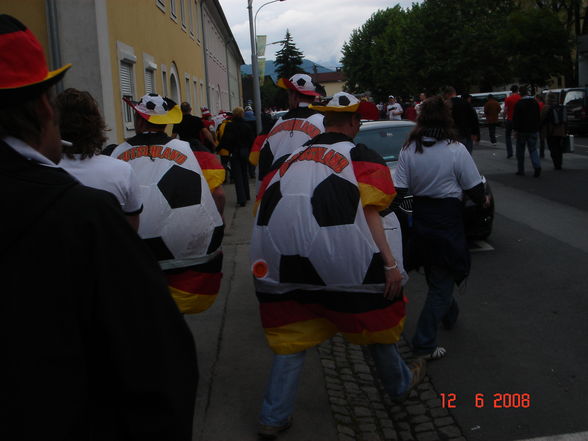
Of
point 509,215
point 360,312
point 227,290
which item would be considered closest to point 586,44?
point 509,215

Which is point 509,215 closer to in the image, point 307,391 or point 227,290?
point 227,290

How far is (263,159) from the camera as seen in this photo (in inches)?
211

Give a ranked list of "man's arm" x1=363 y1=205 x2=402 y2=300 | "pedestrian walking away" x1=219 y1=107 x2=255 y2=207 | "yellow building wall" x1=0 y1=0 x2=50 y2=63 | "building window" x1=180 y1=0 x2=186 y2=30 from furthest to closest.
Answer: "building window" x1=180 y1=0 x2=186 y2=30, "pedestrian walking away" x1=219 y1=107 x2=255 y2=207, "yellow building wall" x1=0 y1=0 x2=50 y2=63, "man's arm" x1=363 y1=205 x2=402 y2=300

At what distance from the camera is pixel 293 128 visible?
17.4 feet

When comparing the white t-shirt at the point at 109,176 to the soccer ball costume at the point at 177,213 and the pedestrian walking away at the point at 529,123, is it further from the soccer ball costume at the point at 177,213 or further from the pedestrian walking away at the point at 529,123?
the pedestrian walking away at the point at 529,123

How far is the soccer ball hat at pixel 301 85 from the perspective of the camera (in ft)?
18.0

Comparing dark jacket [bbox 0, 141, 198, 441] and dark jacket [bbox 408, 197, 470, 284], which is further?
dark jacket [bbox 408, 197, 470, 284]

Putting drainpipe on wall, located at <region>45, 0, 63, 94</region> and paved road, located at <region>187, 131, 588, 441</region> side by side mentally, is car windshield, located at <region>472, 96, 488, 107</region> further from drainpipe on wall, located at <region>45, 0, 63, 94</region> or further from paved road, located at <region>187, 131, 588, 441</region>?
paved road, located at <region>187, 131, 588, 441</region>

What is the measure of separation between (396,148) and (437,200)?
4.51 m

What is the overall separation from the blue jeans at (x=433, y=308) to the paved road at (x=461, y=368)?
0.18 meters

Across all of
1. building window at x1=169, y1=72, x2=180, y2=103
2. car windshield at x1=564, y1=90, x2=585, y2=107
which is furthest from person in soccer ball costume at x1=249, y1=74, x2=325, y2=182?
car windshield at x1=564, y1=90, x2=585, y2=107

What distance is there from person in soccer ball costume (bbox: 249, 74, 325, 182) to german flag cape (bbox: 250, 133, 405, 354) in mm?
1850

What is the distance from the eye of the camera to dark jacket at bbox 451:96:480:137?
13705 millimetres
